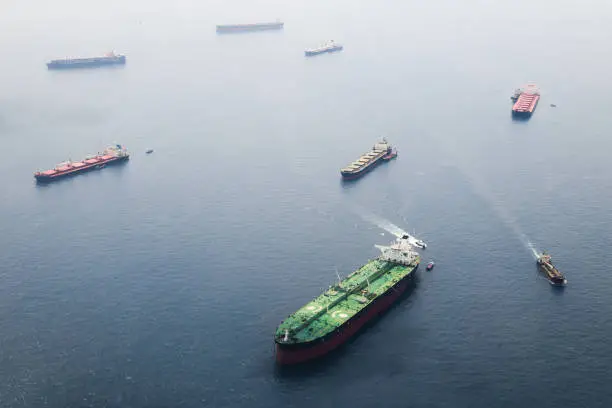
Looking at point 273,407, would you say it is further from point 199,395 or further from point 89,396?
point 89,396

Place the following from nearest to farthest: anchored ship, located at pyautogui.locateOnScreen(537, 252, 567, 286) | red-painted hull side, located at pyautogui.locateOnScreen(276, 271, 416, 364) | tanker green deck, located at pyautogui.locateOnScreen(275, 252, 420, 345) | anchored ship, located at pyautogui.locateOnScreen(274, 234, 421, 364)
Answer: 1. red-painted hull side, located at pyautogui.locateOnScreen(276, 271, 416, 364)
2. anchored ship, located at pyautogui.locateOnScreen(274, 234, 421, 364)
3. tanker green deck, located at pyautogui.locateOnScreen(275, 252, 420, 345)
4. anchored ship, located at pyautogui.locateOnScreen(537, 252, 567, 286)

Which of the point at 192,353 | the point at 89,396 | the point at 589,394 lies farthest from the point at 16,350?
the point at 589,394

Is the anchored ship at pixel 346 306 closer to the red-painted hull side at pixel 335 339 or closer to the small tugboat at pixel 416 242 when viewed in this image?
the red-painted hull side at pixel 335 339

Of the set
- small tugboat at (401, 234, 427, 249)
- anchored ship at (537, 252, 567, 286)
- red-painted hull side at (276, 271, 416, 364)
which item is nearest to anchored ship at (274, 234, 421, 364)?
red-painted hull side at (276, 271, 416, 364)

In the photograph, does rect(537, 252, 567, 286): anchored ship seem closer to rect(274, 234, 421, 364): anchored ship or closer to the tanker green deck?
rect(274, 234, 421, 364): anchored ship

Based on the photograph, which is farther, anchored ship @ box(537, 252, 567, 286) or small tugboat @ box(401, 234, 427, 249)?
small tugboat @ box(401, 234, 427, 249)

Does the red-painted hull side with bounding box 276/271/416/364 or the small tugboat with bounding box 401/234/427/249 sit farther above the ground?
the small tugboat with bounding box 401/234/427/249

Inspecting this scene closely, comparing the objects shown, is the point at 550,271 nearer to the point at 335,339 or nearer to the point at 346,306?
the point at 346,306

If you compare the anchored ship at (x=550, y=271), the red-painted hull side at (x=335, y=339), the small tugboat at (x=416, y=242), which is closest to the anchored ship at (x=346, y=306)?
the red-painted hull side at (x=335, y=339)
